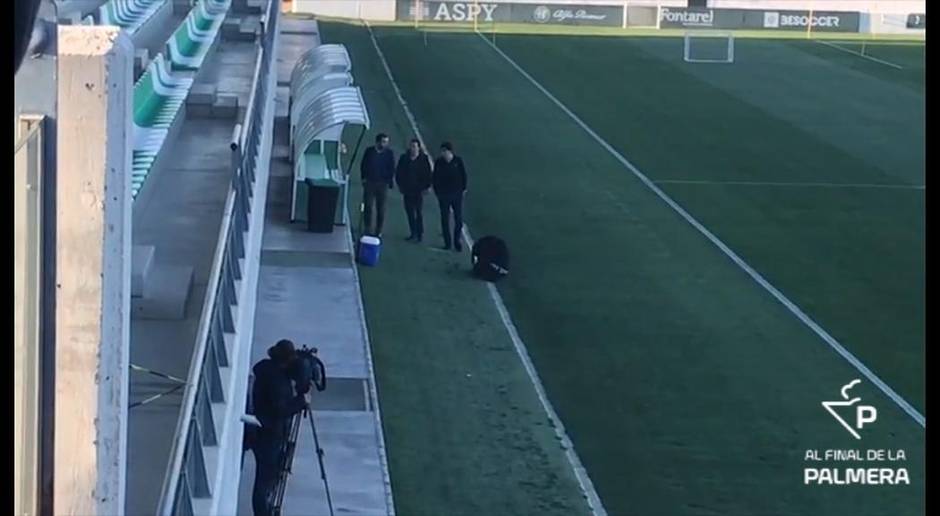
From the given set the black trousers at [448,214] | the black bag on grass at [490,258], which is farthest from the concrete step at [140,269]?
the black trousers at [448,214]

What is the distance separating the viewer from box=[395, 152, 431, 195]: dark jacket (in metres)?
19.1

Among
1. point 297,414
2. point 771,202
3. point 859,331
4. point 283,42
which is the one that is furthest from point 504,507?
point 283,42

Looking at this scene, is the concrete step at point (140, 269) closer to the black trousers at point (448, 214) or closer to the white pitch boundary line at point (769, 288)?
the white pitch boundary line at point (769, 288)

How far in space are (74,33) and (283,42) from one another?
1699 inches

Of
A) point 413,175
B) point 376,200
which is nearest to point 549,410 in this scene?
point 413,175

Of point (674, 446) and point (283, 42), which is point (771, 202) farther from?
point (283, 42)

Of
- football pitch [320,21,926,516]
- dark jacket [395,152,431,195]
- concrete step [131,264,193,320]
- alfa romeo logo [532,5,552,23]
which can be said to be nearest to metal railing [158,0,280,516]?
concrete step [131,264,193,320]

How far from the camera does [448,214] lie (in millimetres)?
18969

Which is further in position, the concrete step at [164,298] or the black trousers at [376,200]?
the black trousers at [376,200]

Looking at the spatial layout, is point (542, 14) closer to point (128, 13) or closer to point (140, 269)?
point (128, 13)

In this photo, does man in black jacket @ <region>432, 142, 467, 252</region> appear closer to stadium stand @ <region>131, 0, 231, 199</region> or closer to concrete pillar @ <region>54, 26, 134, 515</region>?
stadium stand @ <region>131, 0, 231, 199</region>

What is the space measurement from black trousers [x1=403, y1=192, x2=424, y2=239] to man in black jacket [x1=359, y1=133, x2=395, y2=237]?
285 mm

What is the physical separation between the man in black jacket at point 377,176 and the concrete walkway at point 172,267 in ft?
7.32

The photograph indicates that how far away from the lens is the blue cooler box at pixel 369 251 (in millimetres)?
18328
